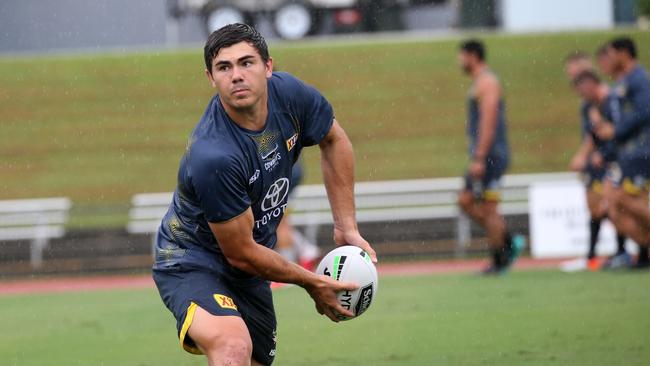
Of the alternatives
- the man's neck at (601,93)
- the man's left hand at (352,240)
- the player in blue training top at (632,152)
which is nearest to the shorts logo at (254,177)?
the man's left hand at (352,240)

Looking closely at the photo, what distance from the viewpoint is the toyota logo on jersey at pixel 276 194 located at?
5406 mm

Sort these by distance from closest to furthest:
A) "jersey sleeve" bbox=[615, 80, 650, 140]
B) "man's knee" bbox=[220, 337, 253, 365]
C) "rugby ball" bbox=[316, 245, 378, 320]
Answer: "man's knee" bbox=[220, 337, 253, 365] < "rugby ball" bbox=[316, 245, 378, 320] < "jersey sleeve" bbox=[615, 80, 650, 140]

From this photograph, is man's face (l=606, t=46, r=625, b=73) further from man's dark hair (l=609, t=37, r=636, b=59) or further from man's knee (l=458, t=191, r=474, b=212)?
man's knee (l=458, t=191, r=474, b=212)

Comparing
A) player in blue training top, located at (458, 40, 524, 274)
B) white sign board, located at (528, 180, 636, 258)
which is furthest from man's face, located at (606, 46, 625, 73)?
white sign board, located at (528, 180, 636, 258)

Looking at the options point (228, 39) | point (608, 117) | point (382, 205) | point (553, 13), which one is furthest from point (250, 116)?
point (553, 13)

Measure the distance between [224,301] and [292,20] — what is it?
20.5 m

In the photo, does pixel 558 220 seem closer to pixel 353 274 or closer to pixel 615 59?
pixel 615 59

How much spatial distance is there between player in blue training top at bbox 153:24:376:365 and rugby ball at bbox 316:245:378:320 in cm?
6

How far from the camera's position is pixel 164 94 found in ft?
75.8

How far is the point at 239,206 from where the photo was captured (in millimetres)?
5094

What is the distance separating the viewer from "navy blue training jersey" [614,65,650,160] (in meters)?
11.3

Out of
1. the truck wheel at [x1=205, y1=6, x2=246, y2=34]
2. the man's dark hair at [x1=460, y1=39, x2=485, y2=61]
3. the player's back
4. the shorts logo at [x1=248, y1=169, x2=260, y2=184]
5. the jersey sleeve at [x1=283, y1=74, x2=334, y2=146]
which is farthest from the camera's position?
the truck wheel at [x1=205, y1=6, x2=246, y2=34]

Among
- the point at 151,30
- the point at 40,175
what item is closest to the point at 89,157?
the point at 40,175

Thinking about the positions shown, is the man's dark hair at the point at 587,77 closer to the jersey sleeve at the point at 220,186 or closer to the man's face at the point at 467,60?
the man's face at the point at 467,60
